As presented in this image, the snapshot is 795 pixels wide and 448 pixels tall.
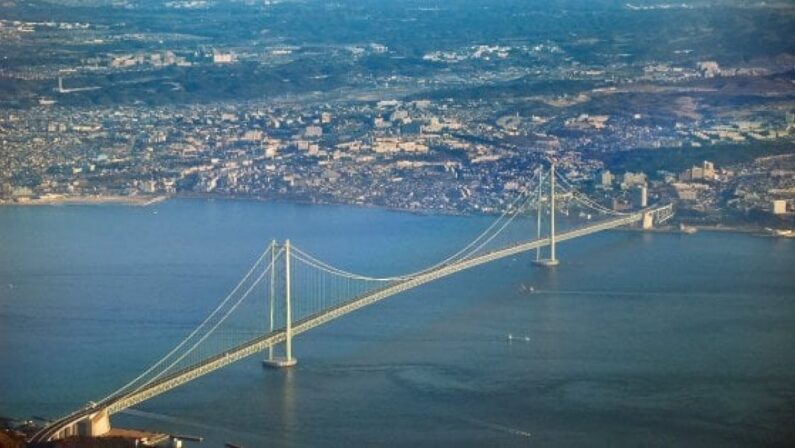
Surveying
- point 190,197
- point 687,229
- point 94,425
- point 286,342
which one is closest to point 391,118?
point 190,197

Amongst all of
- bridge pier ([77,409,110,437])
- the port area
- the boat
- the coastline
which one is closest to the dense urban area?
the coastline

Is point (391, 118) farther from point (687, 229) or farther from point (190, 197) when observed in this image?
point (687, 229)

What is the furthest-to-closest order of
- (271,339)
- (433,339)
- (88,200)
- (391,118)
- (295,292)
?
1. (391,118)
2. (88,200)
3. (295,292)
4. (433,339)
5. (271,339)

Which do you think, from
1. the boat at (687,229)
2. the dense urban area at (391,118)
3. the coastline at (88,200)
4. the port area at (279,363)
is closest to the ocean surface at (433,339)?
the port area at (279,363)

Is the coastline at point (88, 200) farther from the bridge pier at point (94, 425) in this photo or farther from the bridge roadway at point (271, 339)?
the bridge pier at point (94, 425)

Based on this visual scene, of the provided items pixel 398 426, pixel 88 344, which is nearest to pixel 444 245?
pixel 88 344

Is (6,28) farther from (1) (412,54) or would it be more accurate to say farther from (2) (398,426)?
(2) (398,426)
